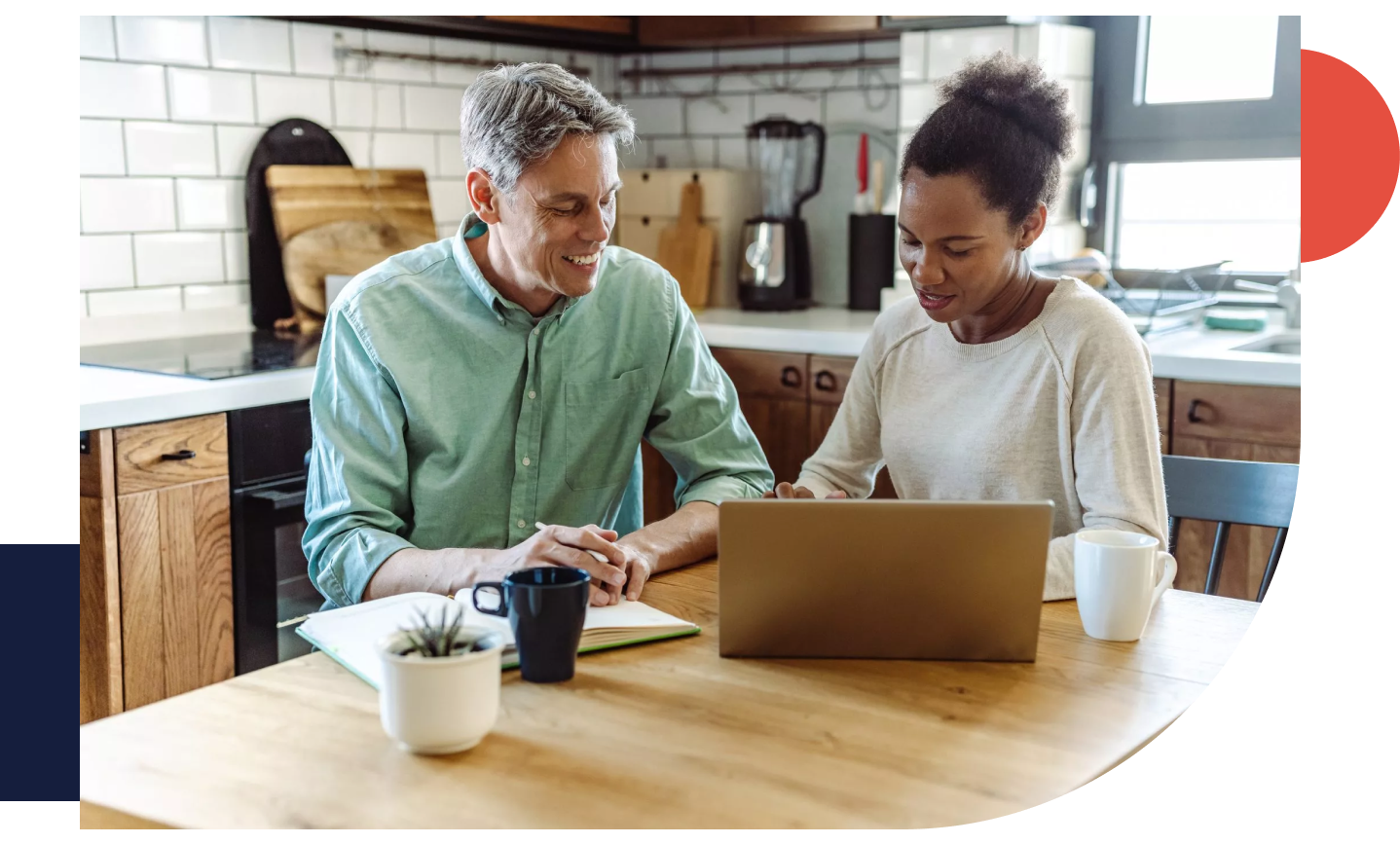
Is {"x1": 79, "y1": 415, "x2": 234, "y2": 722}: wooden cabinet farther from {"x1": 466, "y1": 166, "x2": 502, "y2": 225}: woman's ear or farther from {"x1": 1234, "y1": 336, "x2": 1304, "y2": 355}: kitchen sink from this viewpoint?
{"x1": 1234, "y1": 336, "x2": 1304, "y2": 355}: kitchen sink

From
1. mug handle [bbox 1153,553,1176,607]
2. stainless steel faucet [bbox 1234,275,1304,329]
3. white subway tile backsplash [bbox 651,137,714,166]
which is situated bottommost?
mug handle [bbox 1153,553,1176,607]

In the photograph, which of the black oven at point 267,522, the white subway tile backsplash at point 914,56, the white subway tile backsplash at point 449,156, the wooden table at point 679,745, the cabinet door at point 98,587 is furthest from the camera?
the white subway tile backsplash at point 449,156

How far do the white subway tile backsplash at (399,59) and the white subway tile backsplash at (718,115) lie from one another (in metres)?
0.84

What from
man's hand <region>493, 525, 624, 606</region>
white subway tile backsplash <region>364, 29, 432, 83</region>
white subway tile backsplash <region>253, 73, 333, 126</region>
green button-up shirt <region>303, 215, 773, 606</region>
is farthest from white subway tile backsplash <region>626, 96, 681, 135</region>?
man's hand <region>493, 525, 624, 606</region>

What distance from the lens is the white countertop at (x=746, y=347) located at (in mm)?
2307

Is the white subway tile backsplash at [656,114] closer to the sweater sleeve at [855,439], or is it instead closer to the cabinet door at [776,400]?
the cabinet door at [776,400]

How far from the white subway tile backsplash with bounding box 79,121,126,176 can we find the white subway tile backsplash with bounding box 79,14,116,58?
147mm

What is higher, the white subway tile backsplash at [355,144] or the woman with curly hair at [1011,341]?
the white subway tile backsplash at [355,144]

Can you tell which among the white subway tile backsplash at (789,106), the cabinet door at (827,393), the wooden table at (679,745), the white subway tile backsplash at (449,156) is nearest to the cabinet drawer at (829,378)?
the cabinet door at (827,393)

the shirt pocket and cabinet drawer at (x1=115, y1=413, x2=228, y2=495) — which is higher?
the shirt pocket

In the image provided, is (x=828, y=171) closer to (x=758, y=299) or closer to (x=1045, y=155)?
(x=758, y=299)

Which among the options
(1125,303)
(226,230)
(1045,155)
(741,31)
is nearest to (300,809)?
(1045,155)

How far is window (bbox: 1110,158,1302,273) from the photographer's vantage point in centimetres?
326

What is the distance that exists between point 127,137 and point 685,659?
87.7 inches
